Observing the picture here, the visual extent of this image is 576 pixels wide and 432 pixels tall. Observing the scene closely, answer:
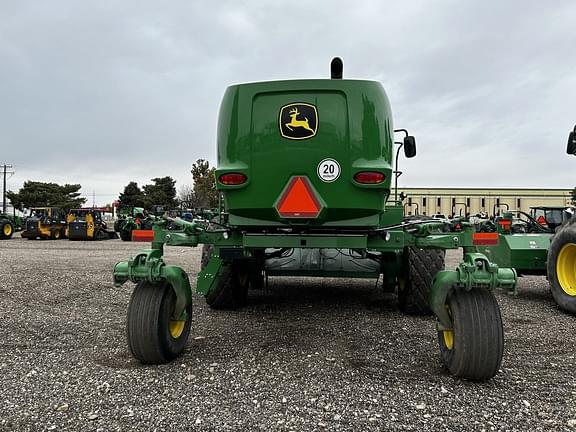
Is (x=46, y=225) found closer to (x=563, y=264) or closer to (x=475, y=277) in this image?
(x=563, y=264)

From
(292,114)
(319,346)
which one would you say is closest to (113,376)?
(319,346)

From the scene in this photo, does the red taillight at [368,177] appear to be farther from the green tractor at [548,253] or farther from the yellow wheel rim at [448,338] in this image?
the green tractor at [548,253]

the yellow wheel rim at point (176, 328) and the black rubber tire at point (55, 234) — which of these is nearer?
the yellow wheel rim at point (176, 328)

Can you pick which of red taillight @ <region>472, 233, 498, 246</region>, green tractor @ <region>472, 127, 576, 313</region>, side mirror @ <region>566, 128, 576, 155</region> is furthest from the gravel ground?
side mirror @ <region>566, 128, 576, 155</region>

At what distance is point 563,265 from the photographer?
6.03 metres

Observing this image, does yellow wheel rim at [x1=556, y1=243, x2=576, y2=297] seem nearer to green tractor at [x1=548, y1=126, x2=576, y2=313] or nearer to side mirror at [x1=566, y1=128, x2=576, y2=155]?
green tractor at [x1=548, y1=126, x2=576, y2=313]

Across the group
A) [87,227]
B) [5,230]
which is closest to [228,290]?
[87,227]

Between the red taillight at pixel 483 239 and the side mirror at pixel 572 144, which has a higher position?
the side mirror at pixel 572 144

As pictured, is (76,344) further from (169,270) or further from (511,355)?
(511,355)

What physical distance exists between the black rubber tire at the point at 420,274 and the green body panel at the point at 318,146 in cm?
156

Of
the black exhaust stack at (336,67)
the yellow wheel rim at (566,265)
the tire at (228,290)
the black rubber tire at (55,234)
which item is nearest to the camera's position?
the black exhaust stack at (336,67)

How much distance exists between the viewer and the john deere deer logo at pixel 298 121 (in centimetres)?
368

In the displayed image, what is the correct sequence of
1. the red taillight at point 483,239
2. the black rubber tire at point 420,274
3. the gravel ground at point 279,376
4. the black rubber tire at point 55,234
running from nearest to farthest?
the gravel ground at point 279,376 < the red taillight at point 483,239 < the black rubber tire at point 420,274 < the black rubber tire at point 55,234

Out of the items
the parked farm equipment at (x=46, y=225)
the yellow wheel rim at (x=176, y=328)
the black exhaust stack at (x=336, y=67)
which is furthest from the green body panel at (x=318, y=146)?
the parked farm equipment at (x=46, y=225)
